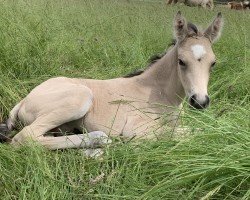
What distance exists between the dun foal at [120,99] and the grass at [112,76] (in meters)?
0.31

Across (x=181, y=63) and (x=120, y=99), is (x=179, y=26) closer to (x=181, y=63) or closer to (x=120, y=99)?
(x=181, y=63)

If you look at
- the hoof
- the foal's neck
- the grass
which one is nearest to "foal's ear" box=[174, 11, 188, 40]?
the foal's neck

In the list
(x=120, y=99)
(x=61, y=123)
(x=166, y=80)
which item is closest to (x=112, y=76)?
(x=166, y=80)

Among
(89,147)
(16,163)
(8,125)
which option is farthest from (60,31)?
(16,163)

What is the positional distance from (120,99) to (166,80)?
0.53 m

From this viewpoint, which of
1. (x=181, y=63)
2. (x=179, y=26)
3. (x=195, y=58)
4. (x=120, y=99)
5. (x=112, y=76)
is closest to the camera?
(x=195, y=58)

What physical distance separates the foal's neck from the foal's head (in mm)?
166

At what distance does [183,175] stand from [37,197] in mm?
908

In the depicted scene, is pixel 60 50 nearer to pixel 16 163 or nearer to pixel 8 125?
pixel 8 125

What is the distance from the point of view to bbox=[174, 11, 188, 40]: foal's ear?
504cm

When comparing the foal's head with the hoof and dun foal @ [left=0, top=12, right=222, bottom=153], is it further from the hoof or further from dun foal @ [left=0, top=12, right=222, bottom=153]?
the hoof

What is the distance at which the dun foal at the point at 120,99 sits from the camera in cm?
452

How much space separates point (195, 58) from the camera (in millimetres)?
Answer: 4707

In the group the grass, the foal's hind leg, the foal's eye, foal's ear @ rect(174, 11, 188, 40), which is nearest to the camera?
the grass
